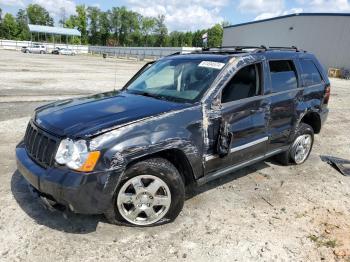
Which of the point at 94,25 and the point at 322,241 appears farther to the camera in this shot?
the point at 94,25

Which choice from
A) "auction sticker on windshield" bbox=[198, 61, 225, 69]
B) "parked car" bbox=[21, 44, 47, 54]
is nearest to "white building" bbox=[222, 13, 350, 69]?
"auction sticker on windshield" bbox=[198, 61, 225, 69]

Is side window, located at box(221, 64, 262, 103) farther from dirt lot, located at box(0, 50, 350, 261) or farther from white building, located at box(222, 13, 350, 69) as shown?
white building, located at box(222, 13, 350, 69)

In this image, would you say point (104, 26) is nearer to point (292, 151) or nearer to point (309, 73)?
point (309, 73)

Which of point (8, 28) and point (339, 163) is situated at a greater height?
point (8, 28)

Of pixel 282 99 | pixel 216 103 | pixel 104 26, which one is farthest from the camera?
pixel 104 26

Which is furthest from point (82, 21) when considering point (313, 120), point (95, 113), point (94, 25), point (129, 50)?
point (95, 113)

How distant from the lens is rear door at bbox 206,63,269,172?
413 cm

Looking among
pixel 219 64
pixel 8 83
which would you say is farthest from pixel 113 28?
pixel 219 64

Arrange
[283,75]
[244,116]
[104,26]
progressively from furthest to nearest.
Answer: [104,26], [283,75], [244,116]

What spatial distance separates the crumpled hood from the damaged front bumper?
375mm

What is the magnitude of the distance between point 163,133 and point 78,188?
3.17ft

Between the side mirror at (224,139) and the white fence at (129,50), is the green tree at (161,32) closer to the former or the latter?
the white fence at (129,50)

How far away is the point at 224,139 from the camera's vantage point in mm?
4027

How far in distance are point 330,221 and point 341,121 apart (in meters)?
6.55
